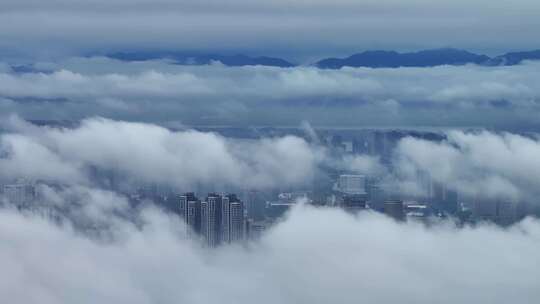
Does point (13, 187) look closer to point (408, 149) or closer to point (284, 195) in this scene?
point (284, 195)

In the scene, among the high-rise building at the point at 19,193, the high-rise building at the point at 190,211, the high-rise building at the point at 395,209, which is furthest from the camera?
the high-rise building at the point at 395,209

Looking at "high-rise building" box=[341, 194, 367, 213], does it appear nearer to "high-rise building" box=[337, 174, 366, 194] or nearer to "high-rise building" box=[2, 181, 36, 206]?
"high-rise building" box=[337, 174, 366, 194]

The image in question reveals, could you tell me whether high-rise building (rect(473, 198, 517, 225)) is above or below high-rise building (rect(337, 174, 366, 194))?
below

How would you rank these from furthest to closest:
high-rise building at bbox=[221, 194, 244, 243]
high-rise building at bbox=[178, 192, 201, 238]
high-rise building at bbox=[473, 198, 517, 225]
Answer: high-rise building at bbox=[473, 198, 517, 225] → high-rise building at bbox=[178, 192, 201, 238] → high-rise building at bbox=[221, 194, 244, 243]

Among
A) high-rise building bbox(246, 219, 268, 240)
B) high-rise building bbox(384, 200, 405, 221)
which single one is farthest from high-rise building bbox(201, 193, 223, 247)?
high-rise building bbox(384, 200, 405, 221)

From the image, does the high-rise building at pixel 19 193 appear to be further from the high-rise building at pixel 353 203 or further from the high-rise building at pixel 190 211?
the high-rise building at pixel 353 203

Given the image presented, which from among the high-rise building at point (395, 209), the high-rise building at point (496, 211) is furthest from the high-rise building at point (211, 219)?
the high-rise building at point (496, 211)

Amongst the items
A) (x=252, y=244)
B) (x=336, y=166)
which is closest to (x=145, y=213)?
(x=252, y=244)
